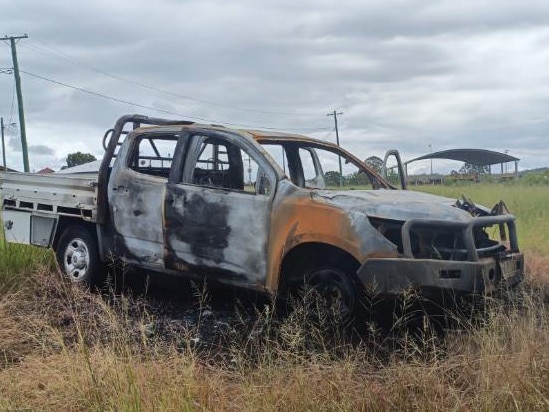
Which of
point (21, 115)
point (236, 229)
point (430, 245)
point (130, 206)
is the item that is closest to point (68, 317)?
point (130, 206)

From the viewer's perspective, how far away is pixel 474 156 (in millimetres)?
31922

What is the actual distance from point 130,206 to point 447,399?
4.01 m

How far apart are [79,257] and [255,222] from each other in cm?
260

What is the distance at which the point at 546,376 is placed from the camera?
12.3 feet

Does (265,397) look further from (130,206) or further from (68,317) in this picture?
(130,206)

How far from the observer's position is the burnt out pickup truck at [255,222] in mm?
4996

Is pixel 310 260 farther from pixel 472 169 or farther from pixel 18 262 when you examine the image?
pixel 472 169

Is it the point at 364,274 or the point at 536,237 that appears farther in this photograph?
the point at 536,237

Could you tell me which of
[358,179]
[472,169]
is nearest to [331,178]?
[358,179]

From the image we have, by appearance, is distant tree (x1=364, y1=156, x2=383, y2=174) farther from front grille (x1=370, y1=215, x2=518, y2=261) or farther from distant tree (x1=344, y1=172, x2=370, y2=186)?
front grille (x1=370, y1=215, x2=518, y2=261)

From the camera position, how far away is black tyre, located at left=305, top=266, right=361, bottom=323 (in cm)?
507

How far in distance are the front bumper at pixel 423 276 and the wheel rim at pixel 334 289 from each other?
0.21 metres

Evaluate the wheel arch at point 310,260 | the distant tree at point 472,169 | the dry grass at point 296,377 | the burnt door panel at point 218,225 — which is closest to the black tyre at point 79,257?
the burnt door panel at point 218,225

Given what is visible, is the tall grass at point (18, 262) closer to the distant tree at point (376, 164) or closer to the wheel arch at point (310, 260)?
the wheel arch at point (310, 260)
